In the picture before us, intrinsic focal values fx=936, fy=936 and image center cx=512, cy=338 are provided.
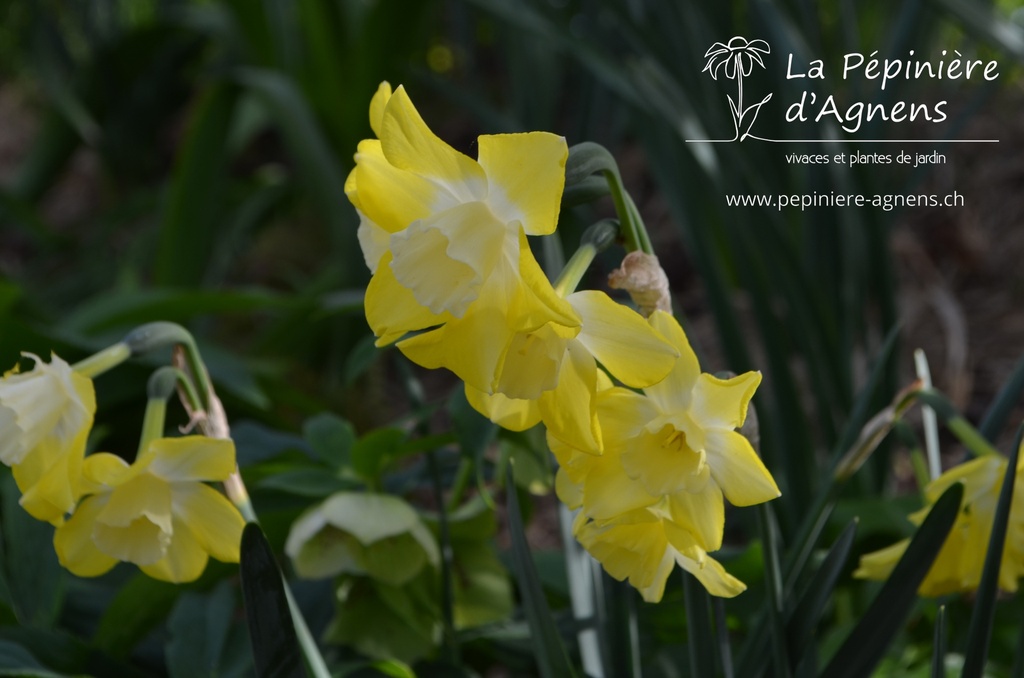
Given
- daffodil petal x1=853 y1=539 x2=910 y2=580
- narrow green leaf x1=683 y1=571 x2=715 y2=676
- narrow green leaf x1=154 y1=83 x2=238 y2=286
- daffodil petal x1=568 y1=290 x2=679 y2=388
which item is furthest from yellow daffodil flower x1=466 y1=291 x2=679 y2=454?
narrow green leaf x1=154 y1=83 x2=238 y2=286

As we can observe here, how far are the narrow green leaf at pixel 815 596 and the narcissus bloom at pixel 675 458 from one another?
10 centimetres

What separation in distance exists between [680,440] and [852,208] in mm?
748

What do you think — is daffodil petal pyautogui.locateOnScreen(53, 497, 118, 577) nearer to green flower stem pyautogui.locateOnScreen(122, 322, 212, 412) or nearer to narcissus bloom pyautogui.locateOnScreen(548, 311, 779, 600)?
green flower stem pyautogui.locateOnScreen(122, 322, 212, 412)

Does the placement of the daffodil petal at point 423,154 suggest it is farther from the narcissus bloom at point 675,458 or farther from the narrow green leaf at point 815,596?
the narrow green leaf at point 815,596

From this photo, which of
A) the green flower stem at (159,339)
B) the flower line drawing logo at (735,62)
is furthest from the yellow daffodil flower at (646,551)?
the flower line drawing logo at (735,62)

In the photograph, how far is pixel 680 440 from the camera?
359 millimetres

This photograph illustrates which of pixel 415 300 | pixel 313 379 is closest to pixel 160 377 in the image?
pixel 415 300

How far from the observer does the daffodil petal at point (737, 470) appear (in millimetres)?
355

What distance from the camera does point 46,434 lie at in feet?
1.34

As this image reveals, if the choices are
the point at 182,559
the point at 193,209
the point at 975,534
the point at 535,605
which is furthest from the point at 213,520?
the point at 193,209

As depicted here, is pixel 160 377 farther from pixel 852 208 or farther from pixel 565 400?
pixel 852 208

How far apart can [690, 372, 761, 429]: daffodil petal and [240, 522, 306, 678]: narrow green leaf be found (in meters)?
0.19

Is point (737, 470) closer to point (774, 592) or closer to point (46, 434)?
point (774, 592)

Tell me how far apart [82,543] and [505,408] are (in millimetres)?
230
